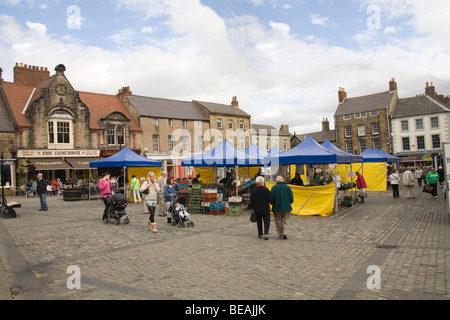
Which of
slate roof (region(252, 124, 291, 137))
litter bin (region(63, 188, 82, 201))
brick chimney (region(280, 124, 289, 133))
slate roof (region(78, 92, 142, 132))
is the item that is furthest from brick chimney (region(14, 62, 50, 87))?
brick chimney (region(280, 124, 289, 133))

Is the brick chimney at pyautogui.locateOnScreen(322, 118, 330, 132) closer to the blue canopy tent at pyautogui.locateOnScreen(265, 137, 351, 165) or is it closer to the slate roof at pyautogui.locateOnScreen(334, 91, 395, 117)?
the slate roof at pyautogui.locateOnScreen(334, 91, 395, 117)

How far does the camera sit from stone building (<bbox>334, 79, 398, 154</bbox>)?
4828 cm

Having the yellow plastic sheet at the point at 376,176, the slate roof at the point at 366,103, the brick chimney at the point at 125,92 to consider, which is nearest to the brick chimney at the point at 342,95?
the slate roof at the point at 366,103

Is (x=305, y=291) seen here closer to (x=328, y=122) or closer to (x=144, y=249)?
(x=144, y=249)

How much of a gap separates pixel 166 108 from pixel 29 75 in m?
14.7

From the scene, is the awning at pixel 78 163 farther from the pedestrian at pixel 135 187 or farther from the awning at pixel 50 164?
the pedestrian at pixel 135 187

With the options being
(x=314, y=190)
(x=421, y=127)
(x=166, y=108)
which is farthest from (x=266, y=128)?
(x=314, y=190)

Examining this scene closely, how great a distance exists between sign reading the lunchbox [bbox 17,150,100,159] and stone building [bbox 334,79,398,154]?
115ft

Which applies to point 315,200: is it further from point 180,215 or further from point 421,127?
point 421,127

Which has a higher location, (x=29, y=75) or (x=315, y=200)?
(x=29, y=75)

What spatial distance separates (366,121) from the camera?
4972 cm

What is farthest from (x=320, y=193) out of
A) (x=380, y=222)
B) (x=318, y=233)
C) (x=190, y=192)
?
(x=190, y=192)

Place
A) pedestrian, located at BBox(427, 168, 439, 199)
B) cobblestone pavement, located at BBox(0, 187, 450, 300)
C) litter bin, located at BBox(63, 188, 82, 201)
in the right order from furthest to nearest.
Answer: litter bin, located at BBox(63, 188, 82, 201) < pedestrian, located at BBox(427, 168, 439, 199) < cobblestone pavement, located at BBox(0, 187, 450, 300)

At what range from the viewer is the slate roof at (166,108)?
127 ft
